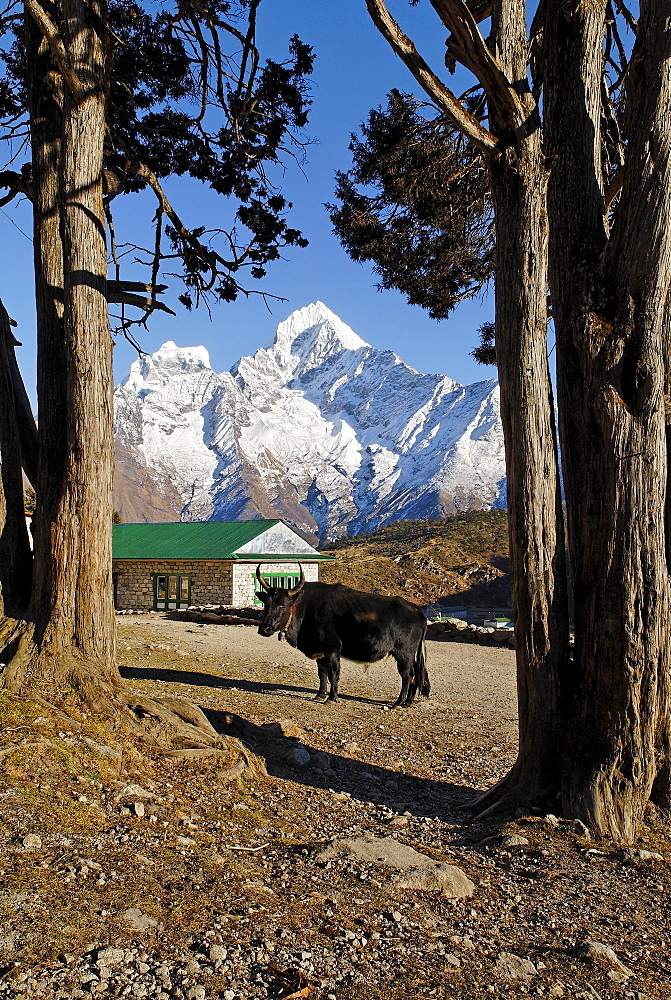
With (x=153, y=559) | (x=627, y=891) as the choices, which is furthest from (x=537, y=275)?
(x=153, y=559)

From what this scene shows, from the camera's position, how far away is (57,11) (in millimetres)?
6598

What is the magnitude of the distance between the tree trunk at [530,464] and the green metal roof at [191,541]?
2441 cm

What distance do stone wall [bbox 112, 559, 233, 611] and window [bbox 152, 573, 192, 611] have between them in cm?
17

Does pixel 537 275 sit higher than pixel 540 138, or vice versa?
pixel 540 138

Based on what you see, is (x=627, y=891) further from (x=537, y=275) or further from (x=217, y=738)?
(x=537, y=275)

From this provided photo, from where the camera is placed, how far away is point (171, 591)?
98.6 feet

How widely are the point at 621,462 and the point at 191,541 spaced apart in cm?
2859

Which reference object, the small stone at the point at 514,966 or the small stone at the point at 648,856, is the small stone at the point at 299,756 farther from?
the small stone at the point at 514,966

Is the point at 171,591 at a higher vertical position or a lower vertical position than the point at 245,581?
lower

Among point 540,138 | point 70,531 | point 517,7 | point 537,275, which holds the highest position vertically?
point 517,7

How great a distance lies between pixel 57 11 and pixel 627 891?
27.2 ft

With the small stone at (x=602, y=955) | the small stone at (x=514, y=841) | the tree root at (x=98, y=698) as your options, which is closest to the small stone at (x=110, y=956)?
the small stone at (x=602, y=955)

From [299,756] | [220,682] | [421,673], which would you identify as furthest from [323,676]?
[299,756]

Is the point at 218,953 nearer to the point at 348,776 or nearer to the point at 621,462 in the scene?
the point at 348,776
